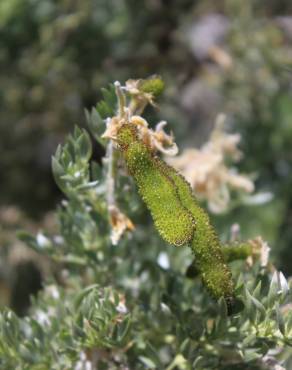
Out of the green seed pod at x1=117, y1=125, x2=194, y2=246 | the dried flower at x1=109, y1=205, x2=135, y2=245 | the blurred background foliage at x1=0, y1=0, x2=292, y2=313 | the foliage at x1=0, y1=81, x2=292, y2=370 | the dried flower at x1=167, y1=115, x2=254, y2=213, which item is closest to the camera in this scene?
the green seed pod at x1=117, y1=125, x2=194, y2=246

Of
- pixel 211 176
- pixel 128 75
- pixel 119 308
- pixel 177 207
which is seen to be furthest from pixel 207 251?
pixel 128 75

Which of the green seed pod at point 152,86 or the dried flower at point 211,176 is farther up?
the dried flower at point 211,176

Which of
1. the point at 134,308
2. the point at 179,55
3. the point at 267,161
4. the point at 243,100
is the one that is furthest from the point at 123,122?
the point at 179,55

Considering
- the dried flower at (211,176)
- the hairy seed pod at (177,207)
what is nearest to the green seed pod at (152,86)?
the hairy seed pod at (177,207)

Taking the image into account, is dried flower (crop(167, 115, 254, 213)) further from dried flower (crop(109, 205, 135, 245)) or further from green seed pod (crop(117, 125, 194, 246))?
green seed pod (crop(117, 125, 194, 246))

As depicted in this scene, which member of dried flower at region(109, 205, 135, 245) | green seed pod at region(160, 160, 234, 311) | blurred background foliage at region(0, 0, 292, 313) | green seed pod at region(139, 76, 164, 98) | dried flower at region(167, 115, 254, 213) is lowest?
green seed pod at region(160, 160, 234, 311)

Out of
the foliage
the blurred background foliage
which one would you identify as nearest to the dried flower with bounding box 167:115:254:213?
the foliage

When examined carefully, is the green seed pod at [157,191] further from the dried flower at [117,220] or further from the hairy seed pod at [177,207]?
the dried flower at [117,220]

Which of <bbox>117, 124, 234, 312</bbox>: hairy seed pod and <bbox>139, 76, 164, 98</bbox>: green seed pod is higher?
<bbox>139, 76, 164, 98</bbox>: green seed pod

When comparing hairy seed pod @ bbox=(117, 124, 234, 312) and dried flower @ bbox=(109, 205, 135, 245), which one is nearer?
hairy seed pod @ bbox=(117, 124, 234, 312)

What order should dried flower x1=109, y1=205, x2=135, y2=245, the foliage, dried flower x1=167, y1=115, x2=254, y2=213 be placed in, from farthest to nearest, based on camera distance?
dried flower x1=167, y1=115, x2=254, y2=213 < dried flower x1=109, y1=205, x2=135, y2=245 < the foliage
